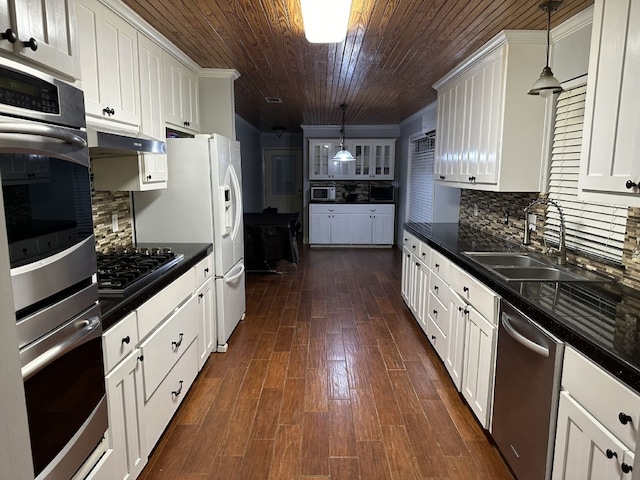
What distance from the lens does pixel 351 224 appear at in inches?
311

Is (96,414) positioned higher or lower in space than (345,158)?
lower

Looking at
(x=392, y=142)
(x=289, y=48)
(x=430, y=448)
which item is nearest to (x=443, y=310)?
(x=430, y=448)

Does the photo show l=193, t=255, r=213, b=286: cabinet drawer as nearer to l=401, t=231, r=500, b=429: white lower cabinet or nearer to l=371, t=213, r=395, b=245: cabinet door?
l=401, t=231, r=500, b=429: white lower cabinet

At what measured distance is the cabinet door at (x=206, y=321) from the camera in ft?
9.50

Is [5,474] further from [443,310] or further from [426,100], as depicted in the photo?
[426,100]

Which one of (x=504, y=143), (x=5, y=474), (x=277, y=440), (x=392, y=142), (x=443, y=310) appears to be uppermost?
(x=392, y=142)

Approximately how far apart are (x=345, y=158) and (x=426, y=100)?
1568 millimetres

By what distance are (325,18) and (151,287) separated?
1.57 m

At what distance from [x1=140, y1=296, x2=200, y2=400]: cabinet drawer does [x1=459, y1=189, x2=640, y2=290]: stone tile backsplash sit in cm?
240

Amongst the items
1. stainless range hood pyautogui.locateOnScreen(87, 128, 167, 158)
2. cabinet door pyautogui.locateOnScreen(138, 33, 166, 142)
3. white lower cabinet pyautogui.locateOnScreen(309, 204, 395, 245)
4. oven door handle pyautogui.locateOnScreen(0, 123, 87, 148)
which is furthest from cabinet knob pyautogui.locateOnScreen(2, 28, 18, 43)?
white lower cabinet pyautogui.locateOnScreen(309, 204, 395, 245)

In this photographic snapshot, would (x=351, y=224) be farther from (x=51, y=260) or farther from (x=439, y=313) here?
(x=51, y=260)

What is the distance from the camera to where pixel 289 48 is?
305 cm

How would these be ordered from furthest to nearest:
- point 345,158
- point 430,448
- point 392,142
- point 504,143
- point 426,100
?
point 392,142 → point 345,158 → point 426,100 → point 504,143 → point 430,448

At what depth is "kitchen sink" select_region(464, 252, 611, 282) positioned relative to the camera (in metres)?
2.16
